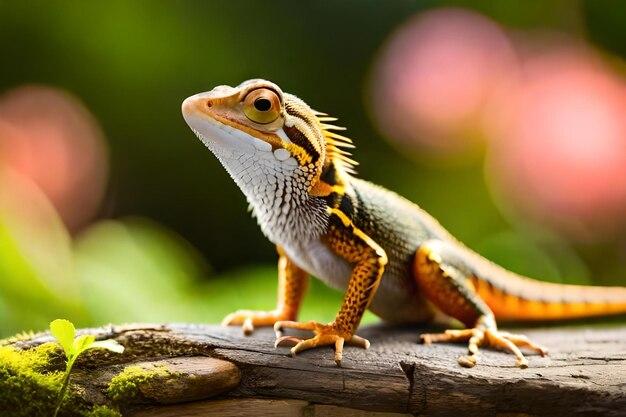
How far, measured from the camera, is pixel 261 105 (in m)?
2.01

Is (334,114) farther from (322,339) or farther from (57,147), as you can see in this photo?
(322,339)

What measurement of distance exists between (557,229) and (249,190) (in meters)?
2.42

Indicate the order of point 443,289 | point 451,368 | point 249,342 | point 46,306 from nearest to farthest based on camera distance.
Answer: point 451,368, point 249,342, point 443,289, point 46,306

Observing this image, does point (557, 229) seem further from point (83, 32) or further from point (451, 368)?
point (83, 32)

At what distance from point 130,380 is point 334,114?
2.67 metres

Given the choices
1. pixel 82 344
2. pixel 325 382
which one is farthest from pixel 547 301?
pixel 82 344

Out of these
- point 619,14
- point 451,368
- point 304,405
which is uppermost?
Result: point 619,14

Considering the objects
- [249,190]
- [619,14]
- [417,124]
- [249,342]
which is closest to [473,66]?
[417,124]

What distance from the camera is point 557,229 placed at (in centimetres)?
384

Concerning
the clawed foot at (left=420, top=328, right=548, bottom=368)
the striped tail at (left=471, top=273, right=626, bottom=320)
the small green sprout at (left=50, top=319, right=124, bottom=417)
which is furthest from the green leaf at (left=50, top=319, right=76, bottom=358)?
the striped tail at (left=471, top=273, right=626, bottom=320)

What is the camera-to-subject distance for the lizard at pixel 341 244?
2025 millimetres

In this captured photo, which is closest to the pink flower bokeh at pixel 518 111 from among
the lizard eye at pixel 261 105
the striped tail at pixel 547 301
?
the striped tail at pixel 547 301

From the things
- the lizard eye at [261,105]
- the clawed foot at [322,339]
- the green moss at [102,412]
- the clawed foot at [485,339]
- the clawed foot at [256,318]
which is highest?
the lizard eye at [261,105]

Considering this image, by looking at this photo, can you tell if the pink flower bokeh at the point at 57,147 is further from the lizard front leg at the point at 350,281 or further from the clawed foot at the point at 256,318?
the lizard front leg at the point at 350,281
